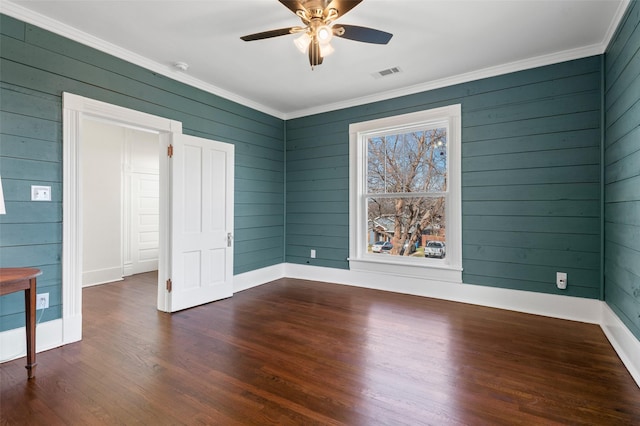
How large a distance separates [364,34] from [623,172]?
2327mm

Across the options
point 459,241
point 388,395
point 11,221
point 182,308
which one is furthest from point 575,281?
point 11,221

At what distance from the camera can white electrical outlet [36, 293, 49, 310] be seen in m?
2.61

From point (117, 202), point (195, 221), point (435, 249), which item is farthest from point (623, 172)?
point (117, 202)

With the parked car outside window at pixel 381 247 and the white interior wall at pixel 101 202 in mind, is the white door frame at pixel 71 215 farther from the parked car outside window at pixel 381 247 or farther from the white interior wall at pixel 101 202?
the parked car outside window at pixel 381 247

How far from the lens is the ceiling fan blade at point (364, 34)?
7.39ft

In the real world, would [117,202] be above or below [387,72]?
below

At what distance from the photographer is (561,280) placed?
3.32 meters

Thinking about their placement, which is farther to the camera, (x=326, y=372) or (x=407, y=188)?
(x=407, y=188)

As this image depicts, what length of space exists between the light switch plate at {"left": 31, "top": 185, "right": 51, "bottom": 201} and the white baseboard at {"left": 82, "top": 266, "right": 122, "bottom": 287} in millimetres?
2617

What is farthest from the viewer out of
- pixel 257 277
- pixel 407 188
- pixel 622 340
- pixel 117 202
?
pixel 117 202

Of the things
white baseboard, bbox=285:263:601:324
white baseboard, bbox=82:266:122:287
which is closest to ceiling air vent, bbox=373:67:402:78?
white baseboard, bbox=285:263:601:324

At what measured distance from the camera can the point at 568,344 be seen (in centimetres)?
271

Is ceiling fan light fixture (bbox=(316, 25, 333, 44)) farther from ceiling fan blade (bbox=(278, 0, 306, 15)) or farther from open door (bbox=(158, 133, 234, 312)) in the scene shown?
open door (bbox=(158, 133, 234, 312))

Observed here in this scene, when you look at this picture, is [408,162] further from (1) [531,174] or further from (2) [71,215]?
(2) [71,215]
